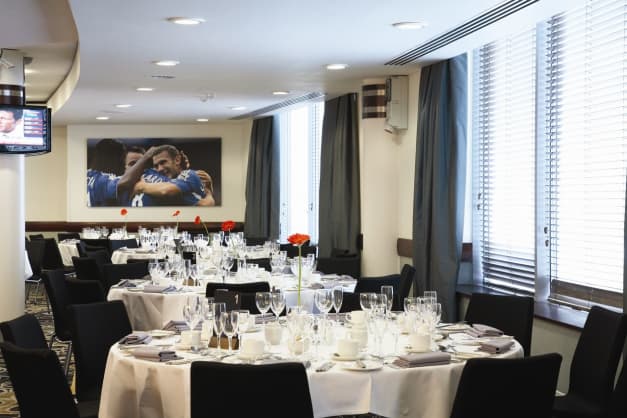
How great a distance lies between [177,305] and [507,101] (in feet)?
10.9

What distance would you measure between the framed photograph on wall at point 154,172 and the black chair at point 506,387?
1279 centimetres

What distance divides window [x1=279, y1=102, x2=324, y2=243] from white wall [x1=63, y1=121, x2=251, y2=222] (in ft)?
6.60

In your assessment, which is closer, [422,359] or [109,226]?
[422,359]

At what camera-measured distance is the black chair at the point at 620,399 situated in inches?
152

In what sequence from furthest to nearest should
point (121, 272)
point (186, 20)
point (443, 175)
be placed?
point (443, 175), point (121, 272), point (186, 20)

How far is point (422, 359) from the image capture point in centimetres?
381

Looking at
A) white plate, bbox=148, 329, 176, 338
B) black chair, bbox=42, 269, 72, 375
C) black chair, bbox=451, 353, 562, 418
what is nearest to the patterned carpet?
black chair, bbox=42, 269, 72, 375

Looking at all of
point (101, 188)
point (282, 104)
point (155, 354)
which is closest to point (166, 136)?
point (101, 188)

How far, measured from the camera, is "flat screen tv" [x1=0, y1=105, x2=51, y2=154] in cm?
845

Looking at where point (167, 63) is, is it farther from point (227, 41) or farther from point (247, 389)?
point (247, 389)

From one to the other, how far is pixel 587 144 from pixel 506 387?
313 cm

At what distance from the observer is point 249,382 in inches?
122

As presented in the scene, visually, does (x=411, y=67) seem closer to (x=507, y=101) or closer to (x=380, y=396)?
(x=507, y=101)

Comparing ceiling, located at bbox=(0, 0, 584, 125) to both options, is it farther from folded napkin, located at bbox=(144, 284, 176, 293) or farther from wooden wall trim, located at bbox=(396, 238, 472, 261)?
folded napkin, located at bbox=(144, 284, 176, 293)
